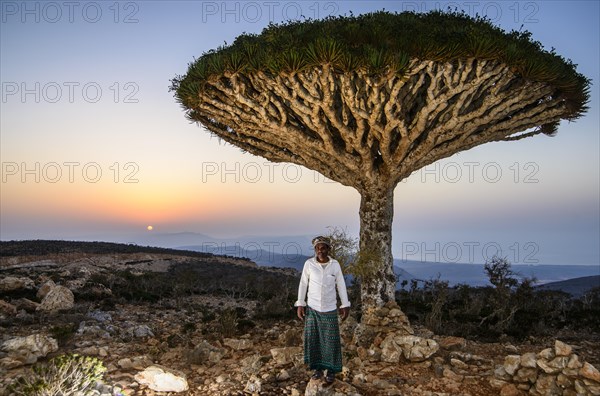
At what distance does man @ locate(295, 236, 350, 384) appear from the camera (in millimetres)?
5105

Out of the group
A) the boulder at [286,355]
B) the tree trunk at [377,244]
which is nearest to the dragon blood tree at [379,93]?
the tree trunk at [377,244]

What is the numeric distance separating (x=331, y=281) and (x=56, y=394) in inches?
130

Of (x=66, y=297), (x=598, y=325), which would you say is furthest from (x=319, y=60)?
(x=598, y=325)

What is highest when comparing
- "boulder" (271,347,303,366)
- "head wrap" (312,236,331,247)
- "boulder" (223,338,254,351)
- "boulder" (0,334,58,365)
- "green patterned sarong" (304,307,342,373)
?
"head wrap" (312,236,331,247)

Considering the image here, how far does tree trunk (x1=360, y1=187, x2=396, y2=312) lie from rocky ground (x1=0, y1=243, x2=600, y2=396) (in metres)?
0.39

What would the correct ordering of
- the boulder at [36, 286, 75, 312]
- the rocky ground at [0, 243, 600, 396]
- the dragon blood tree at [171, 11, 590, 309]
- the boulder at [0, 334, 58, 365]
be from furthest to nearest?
1. the boulder at [36, 286, 75, 312]
2. the dragon blood tree at [171, 11, 590, 309]
3. the boulder at [0, 334, 58, 365]
4. the rocky ground at [0, 243, 600, 396]

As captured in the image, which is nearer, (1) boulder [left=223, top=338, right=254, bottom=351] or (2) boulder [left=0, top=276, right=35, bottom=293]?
(1) boulder [left=223, top=338, right=254, bottom=351]

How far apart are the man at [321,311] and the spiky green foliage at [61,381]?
2535 mm

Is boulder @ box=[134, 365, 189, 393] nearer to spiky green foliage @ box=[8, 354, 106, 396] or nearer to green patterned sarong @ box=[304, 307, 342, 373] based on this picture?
spiky green foliage @ box=[8, 354, 106, 396]

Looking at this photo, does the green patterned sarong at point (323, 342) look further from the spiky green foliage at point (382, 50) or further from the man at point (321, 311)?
the spiky green foliage at point (382, 50)

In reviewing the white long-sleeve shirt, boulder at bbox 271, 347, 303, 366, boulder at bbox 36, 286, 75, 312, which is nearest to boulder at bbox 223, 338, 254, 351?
A: boulder at bbox 271, 347, 303, 366

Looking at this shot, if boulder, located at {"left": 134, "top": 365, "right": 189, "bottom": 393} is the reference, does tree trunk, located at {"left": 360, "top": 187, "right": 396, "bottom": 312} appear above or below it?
above

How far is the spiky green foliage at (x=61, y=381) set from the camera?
4.01 m

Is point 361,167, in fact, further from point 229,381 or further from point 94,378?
point 94,378
